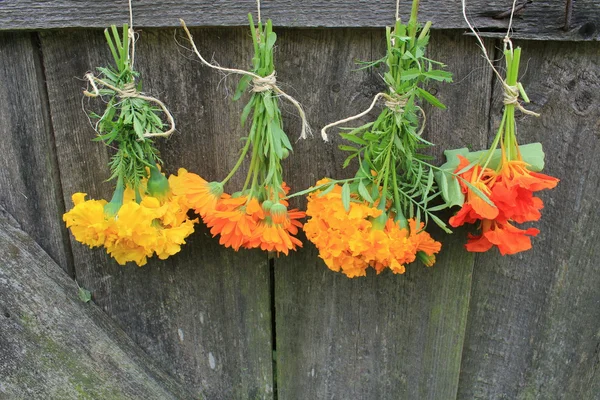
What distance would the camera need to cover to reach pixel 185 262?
117 cm

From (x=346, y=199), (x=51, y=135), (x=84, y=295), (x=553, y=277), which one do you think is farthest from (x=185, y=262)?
(x=553, y=277)

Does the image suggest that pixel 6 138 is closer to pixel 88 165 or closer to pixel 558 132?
pixel 88 165

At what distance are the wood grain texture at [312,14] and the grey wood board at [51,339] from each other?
468 millimetres

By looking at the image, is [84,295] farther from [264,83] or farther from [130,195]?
[264,83]

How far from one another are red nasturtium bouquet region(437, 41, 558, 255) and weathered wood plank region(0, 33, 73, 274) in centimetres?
81

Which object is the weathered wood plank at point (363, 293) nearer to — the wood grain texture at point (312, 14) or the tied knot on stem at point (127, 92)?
the wood grain texture at point (312, 14)

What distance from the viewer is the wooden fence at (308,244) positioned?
0.95 meters

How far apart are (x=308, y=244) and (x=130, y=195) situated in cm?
39

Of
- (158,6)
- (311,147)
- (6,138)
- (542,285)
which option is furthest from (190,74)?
(542,285)

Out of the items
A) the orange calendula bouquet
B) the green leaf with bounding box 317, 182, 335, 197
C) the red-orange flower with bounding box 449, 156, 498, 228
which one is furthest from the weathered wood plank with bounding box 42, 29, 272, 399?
the red-orange flower with bounding box 449, 156, 498, 228


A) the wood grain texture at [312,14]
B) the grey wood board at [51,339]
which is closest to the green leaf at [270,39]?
the wood grain texture at [312,14]

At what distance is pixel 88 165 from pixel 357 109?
0.58m

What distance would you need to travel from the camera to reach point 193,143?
41.6 inches

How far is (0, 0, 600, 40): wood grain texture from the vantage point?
0.91 meters
